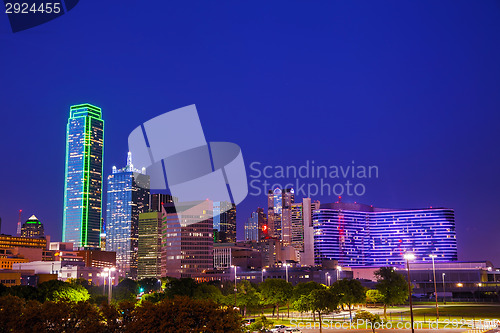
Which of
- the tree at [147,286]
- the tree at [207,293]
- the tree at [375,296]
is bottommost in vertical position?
the tree at [147,286]

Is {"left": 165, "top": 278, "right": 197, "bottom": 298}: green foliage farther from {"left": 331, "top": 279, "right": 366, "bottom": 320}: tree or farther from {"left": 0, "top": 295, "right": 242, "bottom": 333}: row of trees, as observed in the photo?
{"left": 0, "top": 295, "right": 242, "bottom": 333}: row of trees

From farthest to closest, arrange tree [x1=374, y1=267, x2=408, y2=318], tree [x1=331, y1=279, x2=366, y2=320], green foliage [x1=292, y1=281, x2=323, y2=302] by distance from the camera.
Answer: green foliage [x1=292, y1=281, x2=323, y2=302] → tree [x1=374, y1=267, x2=408, y2=318] → tree [x1=331, y1=279, x2=366, y2=320]

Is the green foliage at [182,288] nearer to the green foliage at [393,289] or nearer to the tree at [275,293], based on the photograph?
the tree at [275,293]

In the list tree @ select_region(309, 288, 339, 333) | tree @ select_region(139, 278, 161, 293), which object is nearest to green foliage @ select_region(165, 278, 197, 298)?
tree @ select_region(309, 288, 339, 333)

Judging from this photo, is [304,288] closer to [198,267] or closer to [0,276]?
[0,276]

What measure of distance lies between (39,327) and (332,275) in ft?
464

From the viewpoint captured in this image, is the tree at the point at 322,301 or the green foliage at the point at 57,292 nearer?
the tree at the point at 322,301

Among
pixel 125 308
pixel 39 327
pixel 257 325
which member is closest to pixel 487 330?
pixel 257 325

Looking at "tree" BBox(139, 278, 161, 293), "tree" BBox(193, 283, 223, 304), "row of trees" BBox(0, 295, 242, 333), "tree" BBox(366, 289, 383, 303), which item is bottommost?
"tree" BBox(139, 278, 161, 293)

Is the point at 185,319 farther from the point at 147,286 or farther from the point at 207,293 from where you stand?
the point at 147,286

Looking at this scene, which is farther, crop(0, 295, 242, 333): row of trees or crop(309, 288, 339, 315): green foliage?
crop(309, 288, 339, 315): green foliage

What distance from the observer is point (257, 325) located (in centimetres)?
4231

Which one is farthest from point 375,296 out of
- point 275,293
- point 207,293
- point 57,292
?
point 57,292

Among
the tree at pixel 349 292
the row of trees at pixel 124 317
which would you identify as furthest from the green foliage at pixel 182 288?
the row of trees at pixel 124 317
